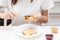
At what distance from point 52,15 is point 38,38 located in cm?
144

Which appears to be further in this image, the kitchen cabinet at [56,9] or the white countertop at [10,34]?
the kitchen cabinet at [56,9]

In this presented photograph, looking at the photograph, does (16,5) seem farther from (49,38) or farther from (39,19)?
(49,38)

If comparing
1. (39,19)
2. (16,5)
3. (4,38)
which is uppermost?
(16,5)

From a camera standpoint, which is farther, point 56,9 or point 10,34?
point 56,9

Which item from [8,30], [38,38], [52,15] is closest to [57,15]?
[52,15]

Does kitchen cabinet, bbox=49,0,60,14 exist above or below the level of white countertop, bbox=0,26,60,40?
above

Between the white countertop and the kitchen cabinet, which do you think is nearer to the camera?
the white countertop

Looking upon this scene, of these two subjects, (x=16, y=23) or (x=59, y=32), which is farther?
(x=16, y=23)

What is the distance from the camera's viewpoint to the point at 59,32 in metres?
1.24

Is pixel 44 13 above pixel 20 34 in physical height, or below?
above

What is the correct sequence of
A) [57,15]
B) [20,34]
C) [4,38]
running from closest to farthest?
[20,34] < [4,38] < [57,15]

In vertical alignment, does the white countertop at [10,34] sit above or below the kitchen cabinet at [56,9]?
below

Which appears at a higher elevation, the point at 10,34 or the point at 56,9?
the point at 56,9

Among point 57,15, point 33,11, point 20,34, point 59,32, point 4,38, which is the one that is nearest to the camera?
point 20,34
